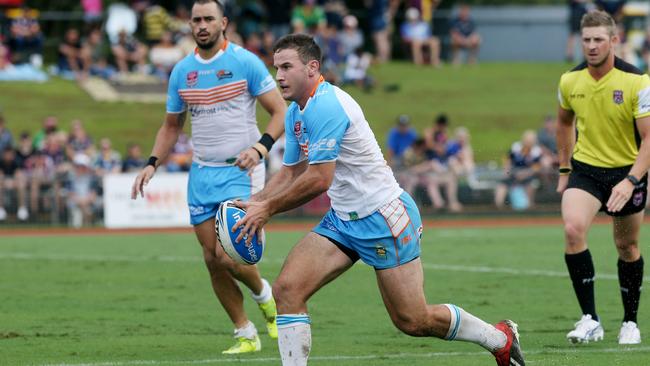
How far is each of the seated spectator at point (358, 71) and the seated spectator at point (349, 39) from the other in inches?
10.8

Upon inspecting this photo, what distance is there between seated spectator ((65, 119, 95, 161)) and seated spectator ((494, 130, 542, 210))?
7.59 m

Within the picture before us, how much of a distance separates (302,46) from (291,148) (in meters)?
0.65

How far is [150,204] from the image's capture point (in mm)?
22219

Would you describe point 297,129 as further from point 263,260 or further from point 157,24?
point 157,24

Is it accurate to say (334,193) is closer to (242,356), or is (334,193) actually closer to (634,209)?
(242,356)

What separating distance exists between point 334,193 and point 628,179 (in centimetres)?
231

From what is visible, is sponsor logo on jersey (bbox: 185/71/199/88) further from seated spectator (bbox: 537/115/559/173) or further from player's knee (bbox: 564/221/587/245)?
seated spectator (bbox: 537/115/559/173)

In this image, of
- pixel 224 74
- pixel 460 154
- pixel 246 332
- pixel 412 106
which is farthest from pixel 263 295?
pixel 412 106

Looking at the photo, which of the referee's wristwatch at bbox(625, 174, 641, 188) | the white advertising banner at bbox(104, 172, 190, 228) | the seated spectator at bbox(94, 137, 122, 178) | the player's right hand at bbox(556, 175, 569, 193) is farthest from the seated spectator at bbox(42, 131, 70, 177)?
the referee's wristwatch at bbox(625, 174, 641, 188)

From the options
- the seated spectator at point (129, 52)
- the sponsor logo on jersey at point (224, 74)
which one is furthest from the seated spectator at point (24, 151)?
the sponsor logo on jersey at point (224, 74)

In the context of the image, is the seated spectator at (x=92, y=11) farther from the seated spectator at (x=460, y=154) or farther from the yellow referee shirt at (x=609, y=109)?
the yellow referee shirt at (x=609, y=109)

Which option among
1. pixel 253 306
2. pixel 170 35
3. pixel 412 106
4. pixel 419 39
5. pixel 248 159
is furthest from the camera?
pixel 419 39

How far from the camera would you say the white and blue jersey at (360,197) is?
7.18 metres

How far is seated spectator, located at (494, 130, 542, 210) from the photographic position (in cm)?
2273
